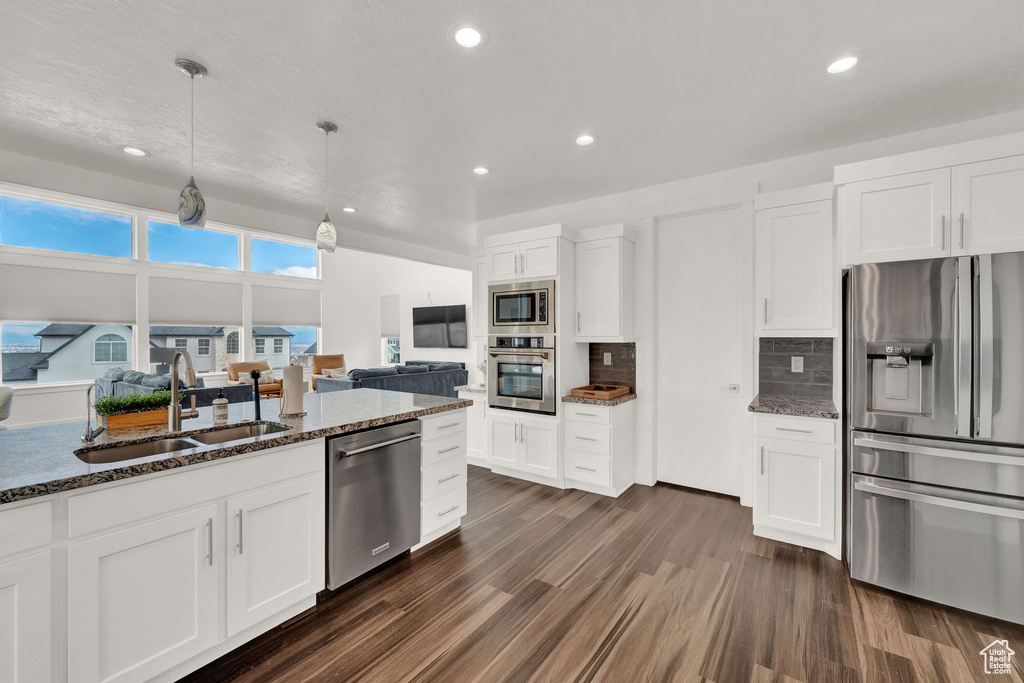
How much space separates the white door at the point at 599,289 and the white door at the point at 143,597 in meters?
3.05

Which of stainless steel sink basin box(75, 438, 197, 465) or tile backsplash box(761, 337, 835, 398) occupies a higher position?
tile backsplash box(761, 337, 835, 398)

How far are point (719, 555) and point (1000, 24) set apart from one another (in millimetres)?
2969

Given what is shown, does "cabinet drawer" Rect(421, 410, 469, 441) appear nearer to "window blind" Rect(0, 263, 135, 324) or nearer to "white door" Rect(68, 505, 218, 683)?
"white door" Rect(68, 505, 218, 683)

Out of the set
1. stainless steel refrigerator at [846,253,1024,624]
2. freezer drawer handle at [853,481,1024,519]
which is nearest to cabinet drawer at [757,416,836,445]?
stainless steel refrigerator at [846,253,1024,624]

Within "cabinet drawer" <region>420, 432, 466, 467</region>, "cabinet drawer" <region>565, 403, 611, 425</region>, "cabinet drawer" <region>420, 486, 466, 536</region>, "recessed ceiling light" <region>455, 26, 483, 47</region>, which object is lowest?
"cabinet drawer" <region>420, 486, 466, 536</region>

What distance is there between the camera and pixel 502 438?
4.12 metres

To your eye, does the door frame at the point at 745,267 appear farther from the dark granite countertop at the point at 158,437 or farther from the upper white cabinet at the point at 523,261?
the dark granite countertop at the point at 158,437

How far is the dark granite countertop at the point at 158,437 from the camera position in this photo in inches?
54.4

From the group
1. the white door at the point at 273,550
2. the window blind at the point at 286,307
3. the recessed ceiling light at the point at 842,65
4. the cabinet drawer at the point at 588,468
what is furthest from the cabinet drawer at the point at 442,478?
the window blind at the point at 286,307

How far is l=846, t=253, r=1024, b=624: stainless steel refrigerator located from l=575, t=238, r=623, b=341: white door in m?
1.70

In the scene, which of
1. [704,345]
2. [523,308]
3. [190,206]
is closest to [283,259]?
[523,308]

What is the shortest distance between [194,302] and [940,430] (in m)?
8.40

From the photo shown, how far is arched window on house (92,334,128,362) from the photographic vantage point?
570 cm

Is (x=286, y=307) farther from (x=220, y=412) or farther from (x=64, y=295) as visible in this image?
(x=220, y=412)
